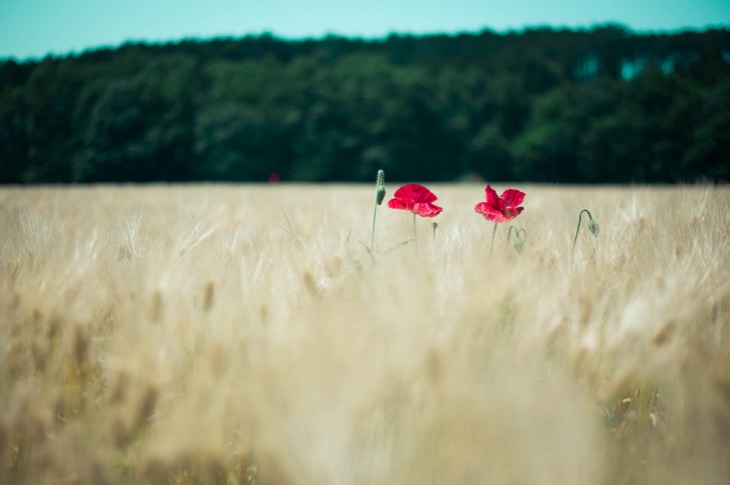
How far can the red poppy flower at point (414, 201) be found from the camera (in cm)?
118

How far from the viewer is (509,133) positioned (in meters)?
35.4

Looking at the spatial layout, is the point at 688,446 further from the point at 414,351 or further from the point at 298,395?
the point at 298,395

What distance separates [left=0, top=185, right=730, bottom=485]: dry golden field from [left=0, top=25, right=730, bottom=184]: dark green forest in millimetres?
31202

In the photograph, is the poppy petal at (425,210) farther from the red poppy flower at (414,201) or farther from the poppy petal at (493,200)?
the poppy petal at (493,200)

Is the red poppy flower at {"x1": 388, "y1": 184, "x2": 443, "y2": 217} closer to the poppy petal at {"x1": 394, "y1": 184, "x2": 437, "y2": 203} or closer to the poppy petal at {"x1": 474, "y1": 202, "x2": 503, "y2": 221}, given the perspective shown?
the poppy petal at {"x1": 394, "y1": 184, "x2": 437, "y2": 203}

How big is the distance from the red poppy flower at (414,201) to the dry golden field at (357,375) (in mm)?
273

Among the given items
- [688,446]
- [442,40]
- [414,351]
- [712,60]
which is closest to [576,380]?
[688,446]

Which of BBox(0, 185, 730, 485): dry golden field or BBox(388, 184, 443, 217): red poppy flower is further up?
BBox(388, 184, 443, 217): red poppy flower

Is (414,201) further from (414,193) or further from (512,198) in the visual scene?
(512,198)

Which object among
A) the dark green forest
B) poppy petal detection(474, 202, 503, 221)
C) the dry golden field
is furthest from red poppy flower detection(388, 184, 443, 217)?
the dark green forest

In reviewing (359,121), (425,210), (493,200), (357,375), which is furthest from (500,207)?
(359,121)

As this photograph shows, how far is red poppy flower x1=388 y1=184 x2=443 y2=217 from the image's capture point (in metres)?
1.18

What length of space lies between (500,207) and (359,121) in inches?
1279

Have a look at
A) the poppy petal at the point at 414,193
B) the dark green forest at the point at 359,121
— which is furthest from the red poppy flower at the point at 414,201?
the dark green forest at the point at 359,121
